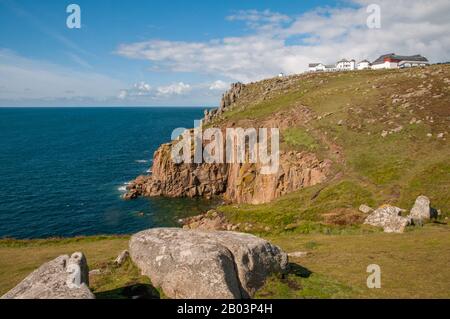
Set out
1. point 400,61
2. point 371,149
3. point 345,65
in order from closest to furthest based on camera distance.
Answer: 1. point 371,149
2. point 400,61
3. point 345,65

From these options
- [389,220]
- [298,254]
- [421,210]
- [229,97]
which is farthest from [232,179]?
[229,97]

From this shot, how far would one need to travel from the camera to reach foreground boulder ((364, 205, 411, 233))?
121 ft

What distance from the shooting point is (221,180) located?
88625 millimetres

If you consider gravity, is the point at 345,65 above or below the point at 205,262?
above

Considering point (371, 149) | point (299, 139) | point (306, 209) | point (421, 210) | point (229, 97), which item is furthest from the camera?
point (229, 97)

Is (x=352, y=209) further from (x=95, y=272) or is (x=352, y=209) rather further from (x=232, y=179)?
(x=232, y=179)

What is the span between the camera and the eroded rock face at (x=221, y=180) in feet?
219

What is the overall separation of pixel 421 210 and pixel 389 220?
4.25 m

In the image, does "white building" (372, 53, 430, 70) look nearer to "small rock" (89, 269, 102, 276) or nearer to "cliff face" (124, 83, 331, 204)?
"cliff face" (124, 83, 331, 204)

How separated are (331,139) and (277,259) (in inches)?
1948

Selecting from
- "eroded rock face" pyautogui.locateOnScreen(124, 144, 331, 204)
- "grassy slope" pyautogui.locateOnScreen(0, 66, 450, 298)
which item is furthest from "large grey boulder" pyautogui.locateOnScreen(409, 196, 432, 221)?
"eroded rock face" pyautogui.locateOnScreen(124, 144, 331, 204)

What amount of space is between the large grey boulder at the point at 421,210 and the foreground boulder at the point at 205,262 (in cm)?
2444
